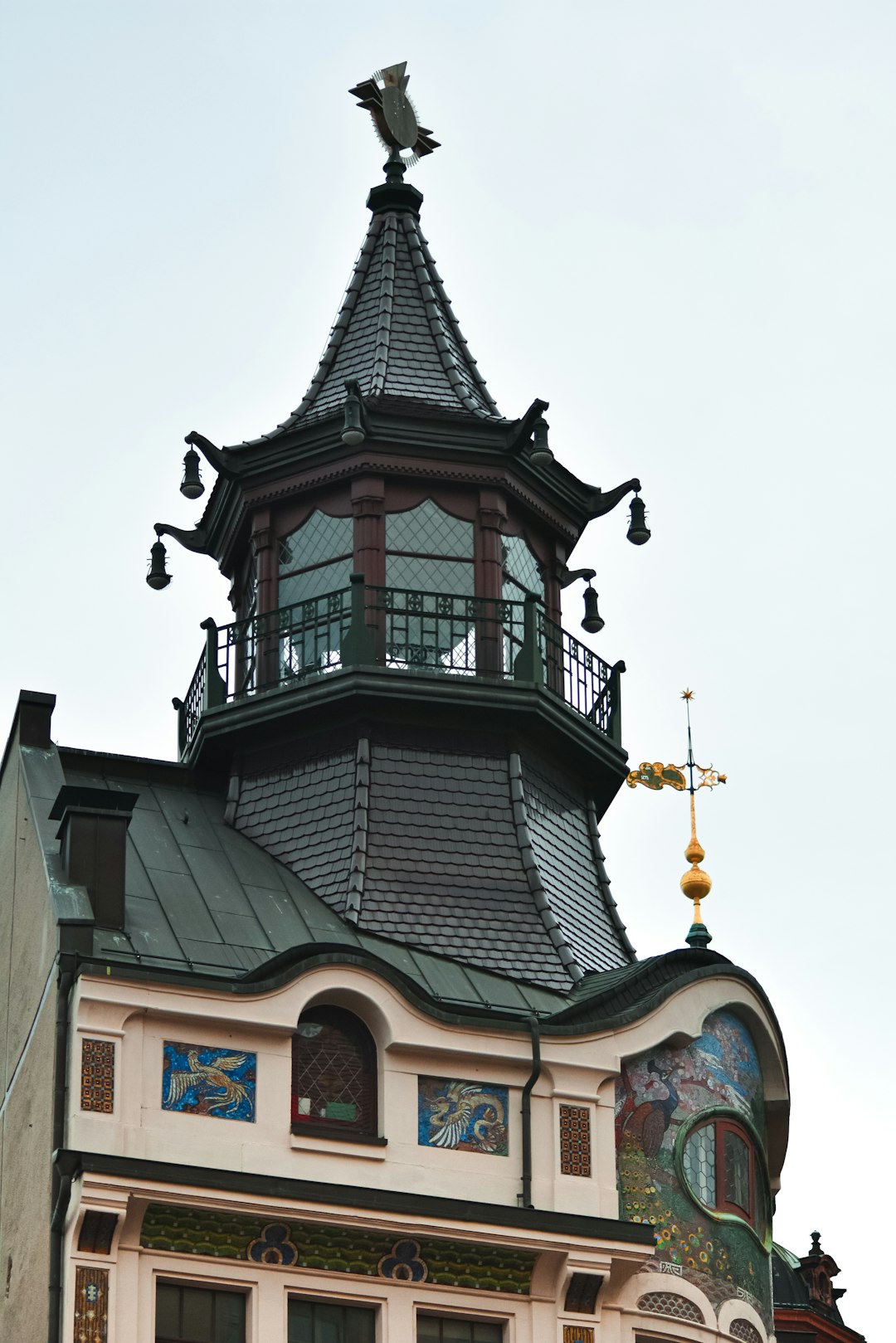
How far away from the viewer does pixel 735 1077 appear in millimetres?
41719

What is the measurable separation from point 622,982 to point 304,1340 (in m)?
6.18

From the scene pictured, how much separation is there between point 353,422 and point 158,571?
4.32 metres

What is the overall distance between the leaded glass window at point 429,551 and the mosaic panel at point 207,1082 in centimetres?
945

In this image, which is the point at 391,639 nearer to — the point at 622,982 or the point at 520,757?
the point at 520,757

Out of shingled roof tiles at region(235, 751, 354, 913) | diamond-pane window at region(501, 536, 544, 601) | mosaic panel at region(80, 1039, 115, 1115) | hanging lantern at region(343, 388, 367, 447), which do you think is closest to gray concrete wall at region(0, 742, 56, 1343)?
Result: mosaic panel at region(80, 1039, 115, 1115)

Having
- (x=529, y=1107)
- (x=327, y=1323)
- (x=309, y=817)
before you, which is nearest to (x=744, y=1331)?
(x=529, y=1107)

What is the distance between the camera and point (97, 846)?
40312mm

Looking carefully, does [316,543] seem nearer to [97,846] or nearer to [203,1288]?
[97,846]

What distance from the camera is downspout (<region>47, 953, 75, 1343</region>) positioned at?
36969 mm

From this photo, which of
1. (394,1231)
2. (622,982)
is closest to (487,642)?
(622,982)

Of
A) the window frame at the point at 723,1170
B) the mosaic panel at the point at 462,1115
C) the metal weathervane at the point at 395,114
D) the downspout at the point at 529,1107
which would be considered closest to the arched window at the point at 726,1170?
the window frame at the point at 723,1170

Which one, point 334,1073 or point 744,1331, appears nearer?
point 334,1073

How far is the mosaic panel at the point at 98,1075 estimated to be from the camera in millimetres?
37625

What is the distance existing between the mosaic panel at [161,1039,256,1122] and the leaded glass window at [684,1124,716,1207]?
5.64m
